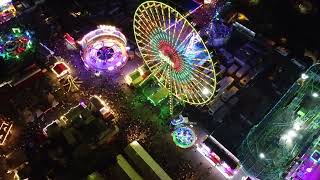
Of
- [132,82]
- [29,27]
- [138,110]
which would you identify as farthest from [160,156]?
[29,27]

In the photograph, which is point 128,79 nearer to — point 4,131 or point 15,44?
point 15,44

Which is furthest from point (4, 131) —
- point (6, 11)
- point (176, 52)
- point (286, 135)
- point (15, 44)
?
point (286, 135)

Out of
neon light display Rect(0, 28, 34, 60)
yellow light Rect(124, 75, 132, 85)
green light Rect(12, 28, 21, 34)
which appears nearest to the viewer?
neon light display Rect(0, 28, 34, 60)

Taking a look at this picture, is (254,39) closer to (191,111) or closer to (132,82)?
(191,111)

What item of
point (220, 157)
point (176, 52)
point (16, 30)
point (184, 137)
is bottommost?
point (220, 157)

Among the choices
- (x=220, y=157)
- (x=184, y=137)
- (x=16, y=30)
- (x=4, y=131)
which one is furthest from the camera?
(x=16, y=30)

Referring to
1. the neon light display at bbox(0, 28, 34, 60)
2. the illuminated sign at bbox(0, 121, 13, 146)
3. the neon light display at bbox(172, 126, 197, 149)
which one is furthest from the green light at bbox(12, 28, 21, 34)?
the neon light display at bbox(172, 126, 197, 149)

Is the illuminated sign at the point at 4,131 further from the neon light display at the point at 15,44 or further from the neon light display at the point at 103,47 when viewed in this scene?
the neon light display at the point at 103,47

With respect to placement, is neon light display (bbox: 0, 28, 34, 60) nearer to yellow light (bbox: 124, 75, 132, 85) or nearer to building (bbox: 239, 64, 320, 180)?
yellow light (bbox: 124, 75, 132, 85)
